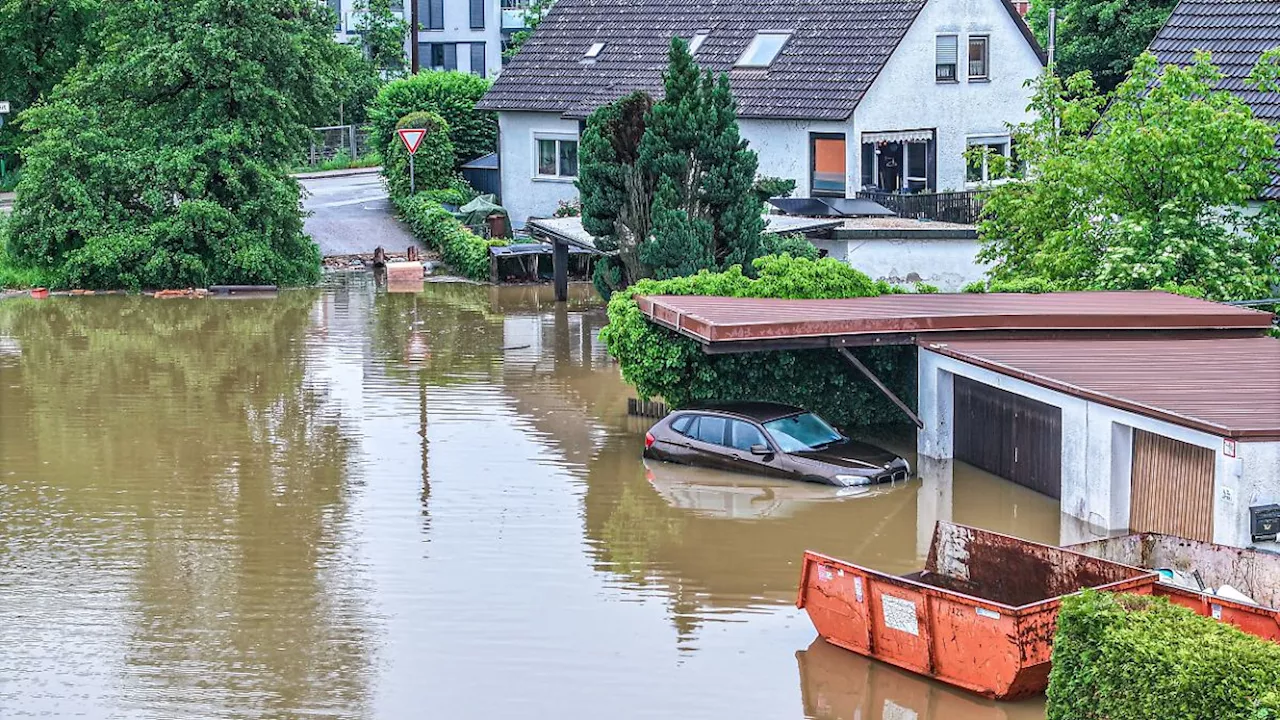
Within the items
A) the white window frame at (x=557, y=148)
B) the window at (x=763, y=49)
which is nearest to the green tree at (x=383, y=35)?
the white window frame at (x=557, y=148)

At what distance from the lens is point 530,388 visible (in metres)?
33.7

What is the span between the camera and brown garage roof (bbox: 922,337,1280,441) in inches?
808

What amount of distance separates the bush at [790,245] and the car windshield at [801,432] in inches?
328

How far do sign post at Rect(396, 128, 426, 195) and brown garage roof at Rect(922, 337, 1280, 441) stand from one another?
99.8 ft

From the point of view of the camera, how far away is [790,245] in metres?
37.8

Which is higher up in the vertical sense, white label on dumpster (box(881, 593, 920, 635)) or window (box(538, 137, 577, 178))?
window (box(538, 137, 577, 178))

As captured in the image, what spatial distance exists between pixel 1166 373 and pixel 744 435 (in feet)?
20.7

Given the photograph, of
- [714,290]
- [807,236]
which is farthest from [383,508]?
[807,236]

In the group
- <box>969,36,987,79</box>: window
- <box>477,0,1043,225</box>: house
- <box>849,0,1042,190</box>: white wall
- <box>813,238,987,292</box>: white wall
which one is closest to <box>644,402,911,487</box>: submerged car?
<box>813,238,987,292</box>: white wall

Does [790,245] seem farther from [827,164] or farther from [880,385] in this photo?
[880,385]

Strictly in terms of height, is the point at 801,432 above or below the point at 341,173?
below

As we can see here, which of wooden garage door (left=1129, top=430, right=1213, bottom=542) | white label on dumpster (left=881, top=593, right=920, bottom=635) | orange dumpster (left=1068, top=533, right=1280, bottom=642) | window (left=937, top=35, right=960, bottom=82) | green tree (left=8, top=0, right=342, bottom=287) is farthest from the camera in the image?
window (left=937, top=35, right=960, bottom=82)

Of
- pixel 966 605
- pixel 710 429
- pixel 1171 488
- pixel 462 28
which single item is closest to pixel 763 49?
pixel 710 429

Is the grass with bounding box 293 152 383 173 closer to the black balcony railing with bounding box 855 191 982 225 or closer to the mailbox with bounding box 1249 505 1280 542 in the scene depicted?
the black balcony railing with bounding box 855 191 982 225
